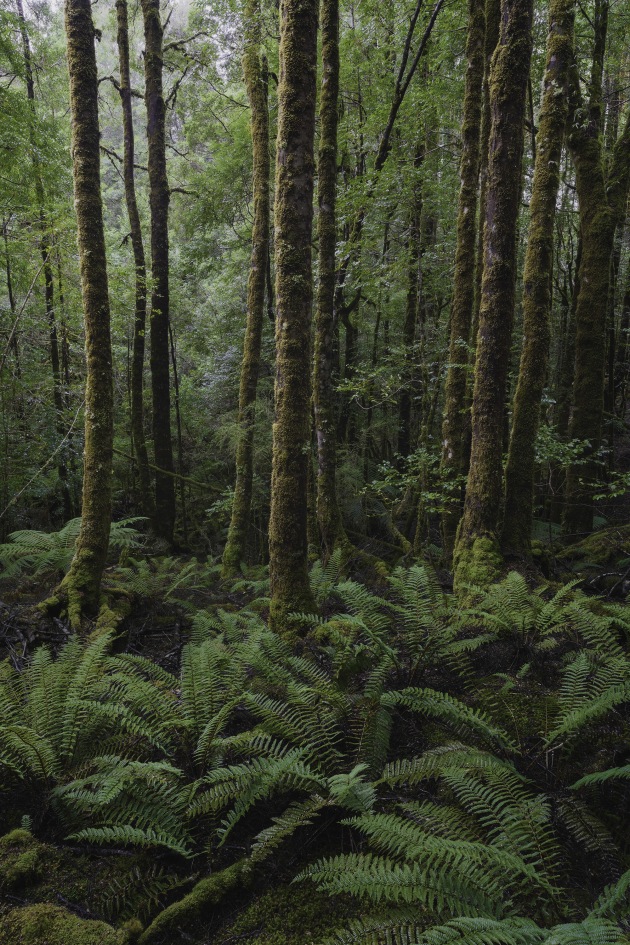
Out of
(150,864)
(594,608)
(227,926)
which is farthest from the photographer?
(594,608)

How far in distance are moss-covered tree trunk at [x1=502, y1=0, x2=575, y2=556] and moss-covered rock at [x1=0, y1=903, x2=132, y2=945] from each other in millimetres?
5238

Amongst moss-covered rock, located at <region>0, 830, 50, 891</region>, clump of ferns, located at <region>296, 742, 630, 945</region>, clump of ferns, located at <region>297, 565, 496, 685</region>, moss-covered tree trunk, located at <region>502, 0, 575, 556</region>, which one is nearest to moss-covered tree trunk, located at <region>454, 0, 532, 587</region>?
moss-covered tree trunk, located at <region>502, 0, 575, 556</region>

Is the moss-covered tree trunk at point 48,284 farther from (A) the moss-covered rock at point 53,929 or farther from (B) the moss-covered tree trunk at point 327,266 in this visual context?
(A) the moss-covered rock at point 53,929

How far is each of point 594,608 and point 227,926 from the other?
3.95 metres

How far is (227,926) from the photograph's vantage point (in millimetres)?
1866

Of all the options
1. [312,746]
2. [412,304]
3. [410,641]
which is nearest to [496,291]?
[410,641]

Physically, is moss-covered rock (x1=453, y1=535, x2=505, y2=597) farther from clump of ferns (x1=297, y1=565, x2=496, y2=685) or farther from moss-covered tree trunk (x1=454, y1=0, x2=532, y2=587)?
clump of ferns (x1=297, y1=565, x2=496, y2=685)

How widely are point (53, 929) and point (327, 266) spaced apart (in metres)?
7.67

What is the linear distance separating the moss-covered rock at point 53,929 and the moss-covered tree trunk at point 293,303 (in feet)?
9.46

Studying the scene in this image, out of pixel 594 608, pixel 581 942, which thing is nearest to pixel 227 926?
pixel 581 942

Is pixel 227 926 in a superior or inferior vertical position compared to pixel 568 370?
inferior

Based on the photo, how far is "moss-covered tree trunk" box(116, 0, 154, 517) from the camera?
11.4 metres

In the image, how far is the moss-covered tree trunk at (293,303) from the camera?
450 centimetres

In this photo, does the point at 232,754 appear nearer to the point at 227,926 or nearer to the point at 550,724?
the point at 227,926
